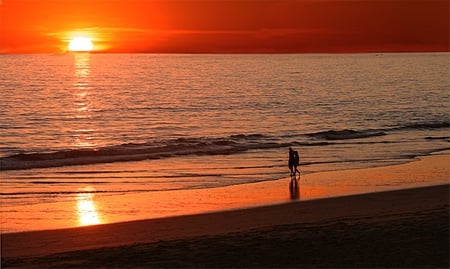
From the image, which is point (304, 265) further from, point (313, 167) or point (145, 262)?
point (313, 167)

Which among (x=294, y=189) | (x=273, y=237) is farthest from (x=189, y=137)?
(x=273, y=237)

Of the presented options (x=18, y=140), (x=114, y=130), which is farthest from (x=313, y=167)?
(x=114, y=130)

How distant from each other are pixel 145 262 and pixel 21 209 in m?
6.99

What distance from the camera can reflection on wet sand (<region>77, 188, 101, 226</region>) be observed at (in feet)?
55.0

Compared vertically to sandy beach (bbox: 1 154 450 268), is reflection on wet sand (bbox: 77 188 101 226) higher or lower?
higher

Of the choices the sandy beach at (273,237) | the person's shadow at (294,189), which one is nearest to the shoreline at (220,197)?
the person's shadow at (294,189)

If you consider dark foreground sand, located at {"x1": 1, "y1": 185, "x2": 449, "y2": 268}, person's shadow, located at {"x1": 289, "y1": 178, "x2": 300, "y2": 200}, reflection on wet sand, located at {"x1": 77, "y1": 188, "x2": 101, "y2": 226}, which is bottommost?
dark foreground sand, located at {"x1": 1, "y1": 185, "x2": 449, "y2": 268}

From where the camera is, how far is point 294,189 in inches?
827

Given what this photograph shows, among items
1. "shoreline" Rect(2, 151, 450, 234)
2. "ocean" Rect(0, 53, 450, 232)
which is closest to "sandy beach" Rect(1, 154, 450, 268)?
"shoreline" Rect(2, 151, 450, 234)

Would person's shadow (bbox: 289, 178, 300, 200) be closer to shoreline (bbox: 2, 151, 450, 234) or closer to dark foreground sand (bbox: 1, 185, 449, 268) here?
shoreline (bbox: 2, 151, 450, 234)

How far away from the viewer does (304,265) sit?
39.7 ft

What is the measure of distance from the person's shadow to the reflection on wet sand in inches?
198

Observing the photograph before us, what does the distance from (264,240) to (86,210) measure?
19.4 ft

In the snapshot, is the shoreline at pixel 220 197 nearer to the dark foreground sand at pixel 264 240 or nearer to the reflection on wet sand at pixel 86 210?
the reflection on wet sand at pixel 86 210
